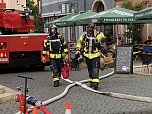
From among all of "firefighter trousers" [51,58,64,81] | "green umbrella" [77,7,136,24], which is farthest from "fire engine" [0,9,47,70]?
"firefighter trousers" [51,58,64,81]

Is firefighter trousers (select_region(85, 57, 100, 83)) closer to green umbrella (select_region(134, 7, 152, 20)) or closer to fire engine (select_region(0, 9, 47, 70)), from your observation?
green umbrella (select_region(134, 7, 152, 20))

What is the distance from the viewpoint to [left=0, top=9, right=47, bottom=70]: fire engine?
1605 cm

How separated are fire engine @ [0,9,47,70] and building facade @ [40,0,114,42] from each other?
11.6m

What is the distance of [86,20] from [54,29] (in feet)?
22.7

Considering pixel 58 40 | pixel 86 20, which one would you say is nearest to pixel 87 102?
pixel 58 40

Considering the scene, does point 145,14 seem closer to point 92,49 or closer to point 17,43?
point 92,49

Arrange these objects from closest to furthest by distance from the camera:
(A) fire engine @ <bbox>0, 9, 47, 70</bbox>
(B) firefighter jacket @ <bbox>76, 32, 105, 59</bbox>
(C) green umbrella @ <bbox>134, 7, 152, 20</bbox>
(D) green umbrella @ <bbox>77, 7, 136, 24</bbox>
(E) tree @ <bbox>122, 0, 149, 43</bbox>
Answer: (B) firefighter jacket @ <bbox>76, 32, 105, 59</bbox> → (C) green umbrella @ <bbox>134, 7, 152, 20</bbox> → (A) fire engine @ <bbox>0, 9, 47, 70</bbox> → (D) green umbrella @ <bbox>77, 7, 136, 24</bbox> → (E) tree @ <bbox>122, 0, 149, 43</bbox>

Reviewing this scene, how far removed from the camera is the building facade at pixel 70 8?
3209cm

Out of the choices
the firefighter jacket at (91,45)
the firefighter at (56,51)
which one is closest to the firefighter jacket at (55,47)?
the firefighter at (56,51)

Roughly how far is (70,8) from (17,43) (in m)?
20.0

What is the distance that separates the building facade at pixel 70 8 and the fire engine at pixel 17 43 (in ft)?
38.1

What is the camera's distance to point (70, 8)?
117 feet

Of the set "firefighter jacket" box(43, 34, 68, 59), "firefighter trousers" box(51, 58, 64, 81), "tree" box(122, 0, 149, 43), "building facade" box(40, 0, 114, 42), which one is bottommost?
"firefighter trousers" box(51, 58, 64, 81)

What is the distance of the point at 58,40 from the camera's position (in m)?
12.4
